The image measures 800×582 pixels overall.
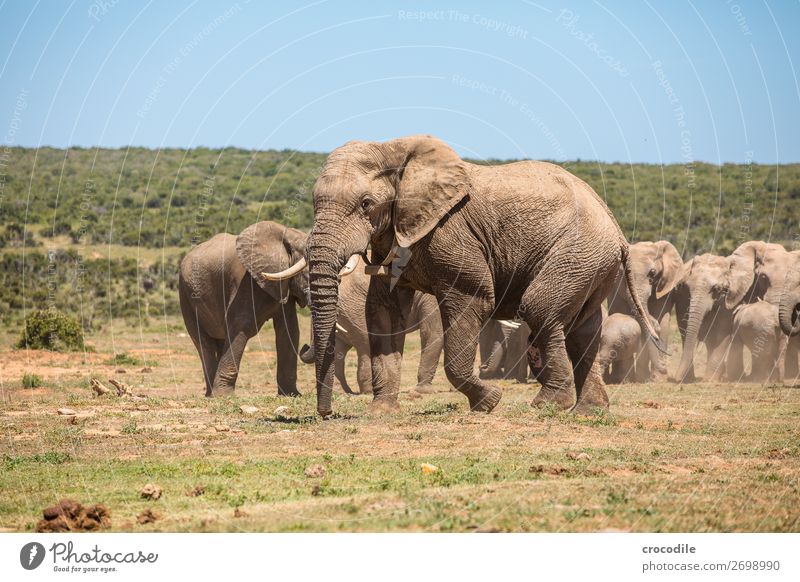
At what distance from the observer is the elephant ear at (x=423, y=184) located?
15656 mm

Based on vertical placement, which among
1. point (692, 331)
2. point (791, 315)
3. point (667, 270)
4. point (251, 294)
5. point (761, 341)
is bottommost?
point (761, 341)

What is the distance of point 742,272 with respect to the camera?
1107 inches

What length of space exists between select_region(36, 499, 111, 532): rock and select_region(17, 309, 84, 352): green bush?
21299 mm

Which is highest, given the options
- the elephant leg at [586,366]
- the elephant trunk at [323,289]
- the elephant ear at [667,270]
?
the elephant ear at [667,270]

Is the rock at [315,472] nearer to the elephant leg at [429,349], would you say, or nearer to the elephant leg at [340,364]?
the elephant leg at [429,349]

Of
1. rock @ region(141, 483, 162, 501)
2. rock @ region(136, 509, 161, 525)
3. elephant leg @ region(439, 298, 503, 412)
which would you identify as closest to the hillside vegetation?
elephant leg @ region(439, 298, 503, 412)

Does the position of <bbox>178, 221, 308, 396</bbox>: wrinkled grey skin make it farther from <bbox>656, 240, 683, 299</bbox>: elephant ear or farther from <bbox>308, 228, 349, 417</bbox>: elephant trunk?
<bbox>656, 240, 683, 299</bbox>: elephant ear

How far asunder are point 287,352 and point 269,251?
5.70 feet

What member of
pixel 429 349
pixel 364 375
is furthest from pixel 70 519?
pixel 429 349

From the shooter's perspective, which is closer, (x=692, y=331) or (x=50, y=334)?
(x=692, y=331)

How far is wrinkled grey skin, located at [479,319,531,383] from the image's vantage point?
26.2 metres

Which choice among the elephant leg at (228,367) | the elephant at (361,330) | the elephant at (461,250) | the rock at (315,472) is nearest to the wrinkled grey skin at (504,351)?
the elephant at (361,330)

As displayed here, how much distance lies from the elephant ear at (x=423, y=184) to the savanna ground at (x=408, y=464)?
2.43 metres

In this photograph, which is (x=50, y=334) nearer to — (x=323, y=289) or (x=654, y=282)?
(x=654, y=282)
